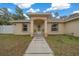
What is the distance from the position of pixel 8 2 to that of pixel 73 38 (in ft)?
8.71

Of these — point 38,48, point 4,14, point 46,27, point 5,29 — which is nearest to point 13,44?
point 5,29

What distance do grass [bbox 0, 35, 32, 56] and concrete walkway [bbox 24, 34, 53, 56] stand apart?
6.9 inches

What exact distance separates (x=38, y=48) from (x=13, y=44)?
872 mm

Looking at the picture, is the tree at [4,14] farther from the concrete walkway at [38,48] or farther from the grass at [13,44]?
the concrete walkway at [38,48]

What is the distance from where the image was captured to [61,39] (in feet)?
21.2

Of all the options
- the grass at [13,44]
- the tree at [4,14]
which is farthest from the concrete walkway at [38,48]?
the tree at [4,14]

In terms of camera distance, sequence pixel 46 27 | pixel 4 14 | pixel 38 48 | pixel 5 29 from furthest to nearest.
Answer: pixel 46 27 → pixel 5 29 → pixel 4 14 → pixel 38 48

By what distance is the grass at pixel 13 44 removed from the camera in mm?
5488

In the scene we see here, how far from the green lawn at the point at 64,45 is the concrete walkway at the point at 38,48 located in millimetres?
178

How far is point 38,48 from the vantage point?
234 inches

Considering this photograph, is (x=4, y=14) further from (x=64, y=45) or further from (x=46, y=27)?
(x=64, y=45)

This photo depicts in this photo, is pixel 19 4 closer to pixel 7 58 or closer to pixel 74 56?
pixel 7 58

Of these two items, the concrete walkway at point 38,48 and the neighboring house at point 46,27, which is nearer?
the concrete walkway at point 38,48

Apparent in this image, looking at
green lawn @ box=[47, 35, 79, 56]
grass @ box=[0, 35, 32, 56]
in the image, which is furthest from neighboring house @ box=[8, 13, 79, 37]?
grass @ box=[0, 35, 32, 56]
